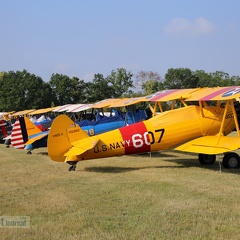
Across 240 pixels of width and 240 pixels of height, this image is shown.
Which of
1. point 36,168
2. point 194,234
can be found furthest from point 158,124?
point 194,234

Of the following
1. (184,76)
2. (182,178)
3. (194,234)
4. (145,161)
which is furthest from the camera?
(184,76)

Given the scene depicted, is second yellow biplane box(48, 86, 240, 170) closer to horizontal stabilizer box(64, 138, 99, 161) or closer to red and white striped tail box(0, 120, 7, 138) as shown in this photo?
horizontal stabilizer box(64, 138, 99, 161)

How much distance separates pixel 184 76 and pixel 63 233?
74639 mm

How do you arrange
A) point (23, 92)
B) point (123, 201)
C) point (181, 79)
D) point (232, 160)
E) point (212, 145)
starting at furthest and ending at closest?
point (181, 79) < point (23, 92) < point (232, 160) < point (212, 145) < point (123, 201)

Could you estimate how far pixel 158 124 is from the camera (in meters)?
9.38

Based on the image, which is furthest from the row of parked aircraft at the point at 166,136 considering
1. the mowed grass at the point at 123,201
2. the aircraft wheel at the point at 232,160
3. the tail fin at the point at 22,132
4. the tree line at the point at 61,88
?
the tree line at the point at 61,88

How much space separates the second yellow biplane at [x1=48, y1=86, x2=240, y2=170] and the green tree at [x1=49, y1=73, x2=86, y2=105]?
5708 cm

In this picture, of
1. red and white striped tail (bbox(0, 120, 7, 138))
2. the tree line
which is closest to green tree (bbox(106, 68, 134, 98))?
the tree line

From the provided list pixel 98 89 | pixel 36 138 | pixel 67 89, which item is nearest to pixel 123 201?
pixel 36 138

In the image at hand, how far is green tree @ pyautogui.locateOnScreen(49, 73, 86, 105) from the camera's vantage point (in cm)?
6700

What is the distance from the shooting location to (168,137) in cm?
936

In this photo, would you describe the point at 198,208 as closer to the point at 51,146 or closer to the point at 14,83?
the point at 51,146

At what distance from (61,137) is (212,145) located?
3.65 m

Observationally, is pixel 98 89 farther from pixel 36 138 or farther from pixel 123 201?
pixel 123 201
